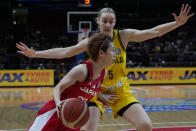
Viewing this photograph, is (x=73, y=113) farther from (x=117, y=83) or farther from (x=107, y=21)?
(x=107, y=21)

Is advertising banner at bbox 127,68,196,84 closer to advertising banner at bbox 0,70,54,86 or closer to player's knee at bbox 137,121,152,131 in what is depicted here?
advertising banner at bbox 0,70,54,86

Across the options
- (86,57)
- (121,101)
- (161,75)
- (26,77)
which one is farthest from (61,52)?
(161,75)

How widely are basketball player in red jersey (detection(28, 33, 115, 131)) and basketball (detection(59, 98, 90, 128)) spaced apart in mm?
75

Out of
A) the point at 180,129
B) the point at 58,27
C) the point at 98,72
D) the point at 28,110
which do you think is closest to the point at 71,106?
the point at 98,72

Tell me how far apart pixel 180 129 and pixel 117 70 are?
7.35 feet

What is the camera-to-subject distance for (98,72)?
280 cm

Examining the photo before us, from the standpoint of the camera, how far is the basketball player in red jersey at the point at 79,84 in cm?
246

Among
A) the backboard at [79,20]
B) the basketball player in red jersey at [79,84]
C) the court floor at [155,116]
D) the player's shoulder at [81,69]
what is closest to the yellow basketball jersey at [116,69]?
the basketball player in red jersey at [79,84]

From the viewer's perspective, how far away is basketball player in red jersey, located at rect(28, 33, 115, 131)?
2.46m

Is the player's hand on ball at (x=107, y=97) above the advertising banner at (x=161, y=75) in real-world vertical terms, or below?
above

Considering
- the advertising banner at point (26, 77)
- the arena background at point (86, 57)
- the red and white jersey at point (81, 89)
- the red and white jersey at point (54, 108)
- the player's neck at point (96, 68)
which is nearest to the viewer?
the red and white jersey at point (54, 108)

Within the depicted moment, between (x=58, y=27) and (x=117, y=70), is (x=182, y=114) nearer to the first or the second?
(x=117, y=70)

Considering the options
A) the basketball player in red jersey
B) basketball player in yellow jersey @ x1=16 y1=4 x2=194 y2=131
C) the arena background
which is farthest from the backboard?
the basketball player in red jersey

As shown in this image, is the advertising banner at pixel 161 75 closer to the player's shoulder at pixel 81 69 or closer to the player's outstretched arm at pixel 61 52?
the player's outstretched arm at pixel 61 52
